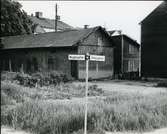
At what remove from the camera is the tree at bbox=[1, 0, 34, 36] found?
1637 inches

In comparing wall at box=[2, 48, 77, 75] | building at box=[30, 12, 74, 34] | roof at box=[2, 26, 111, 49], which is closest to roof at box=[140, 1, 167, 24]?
roof at box=[2, 26, 111, 49]

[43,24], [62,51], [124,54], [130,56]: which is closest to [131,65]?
[130,56]

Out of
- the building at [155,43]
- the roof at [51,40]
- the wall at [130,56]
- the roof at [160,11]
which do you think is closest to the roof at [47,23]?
the roof at [51,40]

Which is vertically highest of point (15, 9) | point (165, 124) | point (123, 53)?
point (15, 9)

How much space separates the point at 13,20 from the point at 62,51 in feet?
45.5

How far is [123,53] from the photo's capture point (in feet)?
Result: 136

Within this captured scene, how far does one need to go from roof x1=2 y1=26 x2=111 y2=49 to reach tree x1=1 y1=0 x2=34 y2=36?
218 cm

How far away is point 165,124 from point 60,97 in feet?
25.7

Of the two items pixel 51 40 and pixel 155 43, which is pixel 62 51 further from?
pixel 155 43

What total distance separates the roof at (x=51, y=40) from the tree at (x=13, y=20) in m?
2.18

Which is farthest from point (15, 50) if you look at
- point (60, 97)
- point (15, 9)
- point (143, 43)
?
point (60, 97)

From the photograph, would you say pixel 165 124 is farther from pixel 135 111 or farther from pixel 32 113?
pixel 32 113

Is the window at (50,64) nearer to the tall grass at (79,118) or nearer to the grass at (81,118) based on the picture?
the grass at (81,118)

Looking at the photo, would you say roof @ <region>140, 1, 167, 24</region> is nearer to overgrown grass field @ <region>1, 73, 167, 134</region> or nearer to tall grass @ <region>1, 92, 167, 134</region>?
overgrown grass field @ <region>1, 73, 167, 134</region>
